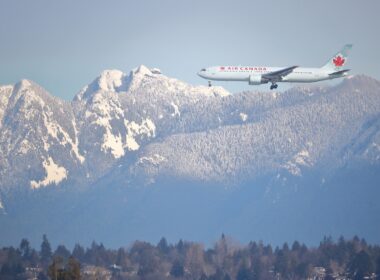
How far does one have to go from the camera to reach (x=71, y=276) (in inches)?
6772
